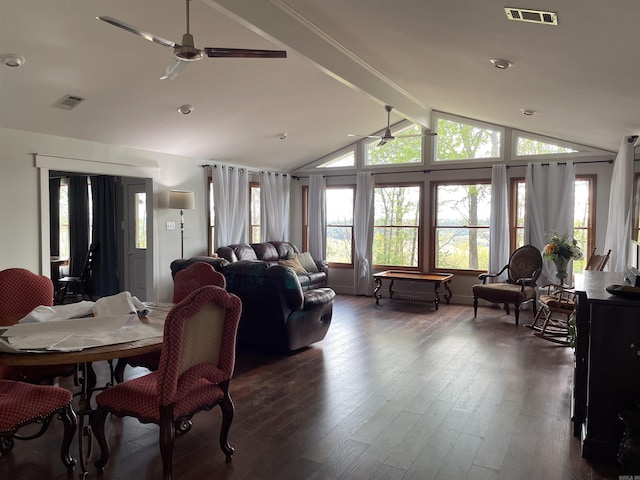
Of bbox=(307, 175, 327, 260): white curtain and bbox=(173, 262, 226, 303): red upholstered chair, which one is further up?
bbox=(307, 175, 327, 260): white curtain

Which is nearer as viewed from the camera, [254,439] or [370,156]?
[254,439]

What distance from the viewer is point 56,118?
511 cm

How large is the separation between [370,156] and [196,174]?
3311 millimetres

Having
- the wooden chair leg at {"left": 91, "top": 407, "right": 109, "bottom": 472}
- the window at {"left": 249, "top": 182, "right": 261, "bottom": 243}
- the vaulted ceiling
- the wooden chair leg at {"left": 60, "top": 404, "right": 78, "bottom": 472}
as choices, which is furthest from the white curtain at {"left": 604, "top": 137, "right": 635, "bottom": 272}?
the window at {"left": 249, "top": 182, "right": 261, "bottom": 243}

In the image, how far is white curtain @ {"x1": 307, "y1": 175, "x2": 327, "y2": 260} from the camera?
8.98m

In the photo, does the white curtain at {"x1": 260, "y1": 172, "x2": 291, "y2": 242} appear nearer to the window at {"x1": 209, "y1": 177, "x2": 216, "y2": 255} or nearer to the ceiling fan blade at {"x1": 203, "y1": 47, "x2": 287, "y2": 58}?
the window at {"x1": 209, "y1": 177, "x2": 216, "y2": 255}

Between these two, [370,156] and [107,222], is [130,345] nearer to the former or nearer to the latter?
[107,222]

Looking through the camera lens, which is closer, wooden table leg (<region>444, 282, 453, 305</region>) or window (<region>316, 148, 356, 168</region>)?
wooden table leg (<region>444, 282, 453, 305</region>)

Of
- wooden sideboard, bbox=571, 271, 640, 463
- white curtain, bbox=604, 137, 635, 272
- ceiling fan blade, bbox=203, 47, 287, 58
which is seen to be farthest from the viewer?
white curtain, bbox=604, 137, 635, 272

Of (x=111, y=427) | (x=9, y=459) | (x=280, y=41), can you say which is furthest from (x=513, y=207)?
(x=9, y=459)

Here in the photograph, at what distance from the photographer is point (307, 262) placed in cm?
845

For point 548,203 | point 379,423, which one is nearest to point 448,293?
point 548,203

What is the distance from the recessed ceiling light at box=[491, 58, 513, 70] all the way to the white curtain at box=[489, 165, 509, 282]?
3513 millimetres

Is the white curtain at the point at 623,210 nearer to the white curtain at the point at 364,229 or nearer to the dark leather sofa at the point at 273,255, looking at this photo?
the white curtain at the point at 364,229
